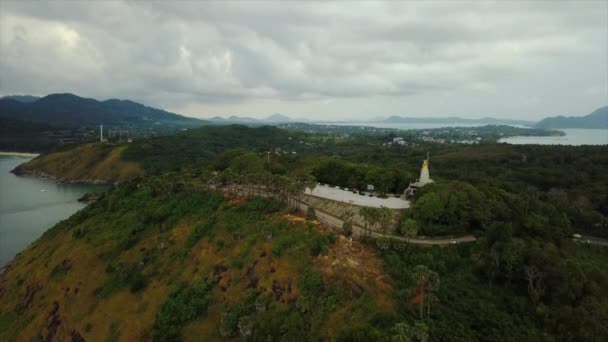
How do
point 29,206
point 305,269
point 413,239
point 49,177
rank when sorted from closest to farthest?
point 305,269 → point 413,239 → point 29,206 → point 49,177

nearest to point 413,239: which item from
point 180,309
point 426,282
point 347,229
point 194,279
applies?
point 347,229

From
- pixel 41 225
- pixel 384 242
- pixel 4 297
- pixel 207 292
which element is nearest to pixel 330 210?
pixel 384 242

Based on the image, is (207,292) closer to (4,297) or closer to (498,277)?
(498,277)

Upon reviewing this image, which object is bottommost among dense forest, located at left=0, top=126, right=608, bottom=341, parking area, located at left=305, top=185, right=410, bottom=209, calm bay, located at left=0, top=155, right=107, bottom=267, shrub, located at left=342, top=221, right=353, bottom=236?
calm bay, located at left=0, top=155, right=107, bottom=267

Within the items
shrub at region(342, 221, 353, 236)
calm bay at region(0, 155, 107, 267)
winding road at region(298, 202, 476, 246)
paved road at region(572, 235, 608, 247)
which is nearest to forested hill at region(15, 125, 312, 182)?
calm bay at region(0, 155, 107, 267)

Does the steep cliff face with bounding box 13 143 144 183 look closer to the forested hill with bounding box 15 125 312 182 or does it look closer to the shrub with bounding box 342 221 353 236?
the forested hill with bounding box 15 125 312 182

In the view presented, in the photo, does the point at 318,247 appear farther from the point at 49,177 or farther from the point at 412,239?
the point at 49,177
